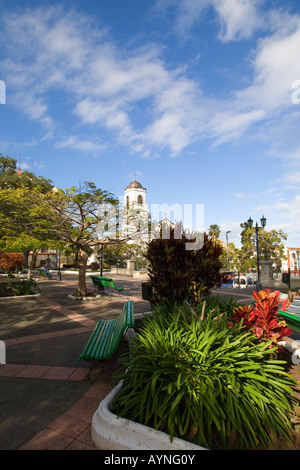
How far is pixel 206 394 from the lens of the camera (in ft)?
8.09

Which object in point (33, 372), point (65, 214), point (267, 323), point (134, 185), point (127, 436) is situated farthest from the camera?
point (134, 185)

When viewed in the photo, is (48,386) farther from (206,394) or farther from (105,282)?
(105,282)

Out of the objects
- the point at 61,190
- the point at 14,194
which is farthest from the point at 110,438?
the point at 14,194

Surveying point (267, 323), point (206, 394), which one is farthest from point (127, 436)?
point (267, 323)

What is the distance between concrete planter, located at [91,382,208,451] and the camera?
7.18ft

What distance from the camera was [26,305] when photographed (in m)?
10.8

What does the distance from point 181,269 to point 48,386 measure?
3.34 metres

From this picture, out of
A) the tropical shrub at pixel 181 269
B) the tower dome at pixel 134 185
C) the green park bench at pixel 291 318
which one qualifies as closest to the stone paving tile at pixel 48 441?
the tropical shrub at pixel 181 269

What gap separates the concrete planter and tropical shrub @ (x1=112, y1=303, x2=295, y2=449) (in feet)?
0.25

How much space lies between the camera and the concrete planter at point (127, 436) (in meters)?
2.19

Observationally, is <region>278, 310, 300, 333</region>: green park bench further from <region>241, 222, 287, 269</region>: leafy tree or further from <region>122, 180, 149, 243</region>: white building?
<region>241, 222, 287, 269</region>: leafy tree

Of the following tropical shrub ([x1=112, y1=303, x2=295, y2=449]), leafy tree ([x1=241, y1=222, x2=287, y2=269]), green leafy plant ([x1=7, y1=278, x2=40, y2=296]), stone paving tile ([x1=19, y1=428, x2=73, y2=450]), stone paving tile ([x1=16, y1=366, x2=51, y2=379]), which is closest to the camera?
tropical shrub ([x1=112, y1=303, x2=295, y2=449])

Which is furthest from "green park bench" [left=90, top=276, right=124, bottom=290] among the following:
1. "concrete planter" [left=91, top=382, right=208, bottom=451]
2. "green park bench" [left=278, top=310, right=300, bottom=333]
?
"concrete planter" [left=91, top=382, right=208, bottom=451]
